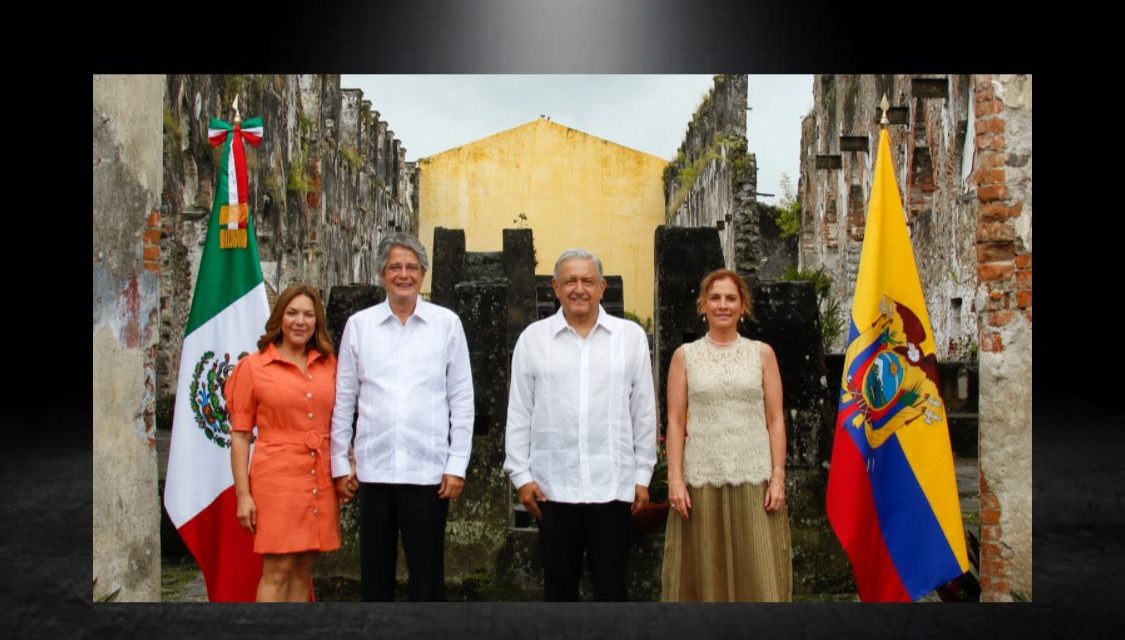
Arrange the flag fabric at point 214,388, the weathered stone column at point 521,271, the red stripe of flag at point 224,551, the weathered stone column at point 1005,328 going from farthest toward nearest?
the weathered stone column at point 521,271 < the weathered stone column at point 1005,328 < the flag fabric at point 214,388 < the red stripe of flag at point 224,551

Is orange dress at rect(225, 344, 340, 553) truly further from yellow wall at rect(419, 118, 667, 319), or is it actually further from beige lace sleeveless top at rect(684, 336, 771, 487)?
yellow wall at rect(419, 118, 667, 319)

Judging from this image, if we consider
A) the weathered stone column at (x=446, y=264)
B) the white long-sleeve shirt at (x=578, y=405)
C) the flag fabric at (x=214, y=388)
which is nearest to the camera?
the white long-sleeve shirt at (x=578, y=405)

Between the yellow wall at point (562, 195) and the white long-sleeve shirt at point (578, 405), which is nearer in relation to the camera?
the white long-sleeve shirt at point (578, 405)

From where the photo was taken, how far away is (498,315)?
582 cm

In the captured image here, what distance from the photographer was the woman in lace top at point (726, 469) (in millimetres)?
4766

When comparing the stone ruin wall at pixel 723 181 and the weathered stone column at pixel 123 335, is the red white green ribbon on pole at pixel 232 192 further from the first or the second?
the stone ruin wall at pixel 723 181

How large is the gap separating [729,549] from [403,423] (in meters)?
1.41

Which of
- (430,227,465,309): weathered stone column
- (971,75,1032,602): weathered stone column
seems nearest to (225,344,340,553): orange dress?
(430,227,465,309): weathered stone column

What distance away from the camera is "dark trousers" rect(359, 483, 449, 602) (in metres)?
4.81

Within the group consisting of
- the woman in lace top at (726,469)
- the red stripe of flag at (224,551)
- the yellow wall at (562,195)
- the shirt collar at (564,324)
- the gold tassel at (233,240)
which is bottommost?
the red stripe of flag at (224,551)

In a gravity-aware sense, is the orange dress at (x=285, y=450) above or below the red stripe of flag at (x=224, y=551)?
above

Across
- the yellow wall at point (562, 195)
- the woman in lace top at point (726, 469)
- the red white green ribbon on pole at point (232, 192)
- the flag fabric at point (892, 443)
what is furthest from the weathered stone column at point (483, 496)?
the yellow wall at point (562, 195)
